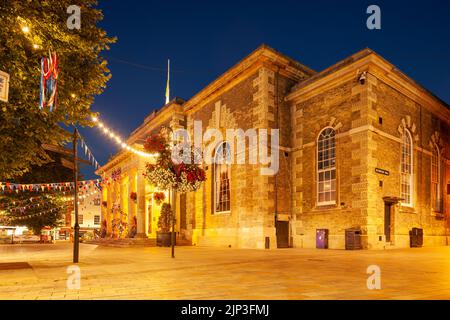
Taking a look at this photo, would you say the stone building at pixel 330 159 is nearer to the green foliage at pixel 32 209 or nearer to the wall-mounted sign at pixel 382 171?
the wall-mounted sign at pixel 382 171

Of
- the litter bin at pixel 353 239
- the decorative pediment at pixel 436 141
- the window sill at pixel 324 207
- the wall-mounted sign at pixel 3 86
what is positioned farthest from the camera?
the decorative pediment at pixel 436 141

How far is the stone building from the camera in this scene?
52.5 ft

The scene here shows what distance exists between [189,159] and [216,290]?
8.26 m

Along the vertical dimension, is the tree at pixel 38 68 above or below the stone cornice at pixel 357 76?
below

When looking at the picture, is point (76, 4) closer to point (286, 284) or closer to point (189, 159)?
point (189, 159)

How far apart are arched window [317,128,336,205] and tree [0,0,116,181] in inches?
413

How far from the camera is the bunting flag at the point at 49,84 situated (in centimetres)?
843

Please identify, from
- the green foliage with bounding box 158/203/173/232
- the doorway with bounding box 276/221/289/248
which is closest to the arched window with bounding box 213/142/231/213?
the green foliage with bounding box 158/203/173/232

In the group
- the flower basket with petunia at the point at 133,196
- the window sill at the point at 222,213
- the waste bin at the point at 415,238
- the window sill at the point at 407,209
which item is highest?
the flower basket with petunia at the point at 133,196

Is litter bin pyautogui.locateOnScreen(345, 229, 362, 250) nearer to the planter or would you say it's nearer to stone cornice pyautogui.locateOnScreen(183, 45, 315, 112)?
stone cornice pyautogui.locateOnScreen(183, 45, 315, 112)

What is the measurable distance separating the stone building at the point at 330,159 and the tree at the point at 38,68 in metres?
9.09

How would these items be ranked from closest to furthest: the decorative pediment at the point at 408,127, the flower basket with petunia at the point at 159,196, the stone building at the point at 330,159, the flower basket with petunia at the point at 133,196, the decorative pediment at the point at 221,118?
the stone building at the point at 330,159
the decorative pediment at the point at 408,127
the decorative pediment at the point at 221,118
the flower basket with petunia at the point at 159,196
the flower basket with petunia at the point at 133,196

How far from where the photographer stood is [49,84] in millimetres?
8555

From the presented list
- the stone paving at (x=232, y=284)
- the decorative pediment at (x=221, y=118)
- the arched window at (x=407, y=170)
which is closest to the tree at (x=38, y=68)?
the stone paving at (x=232, y=284)
